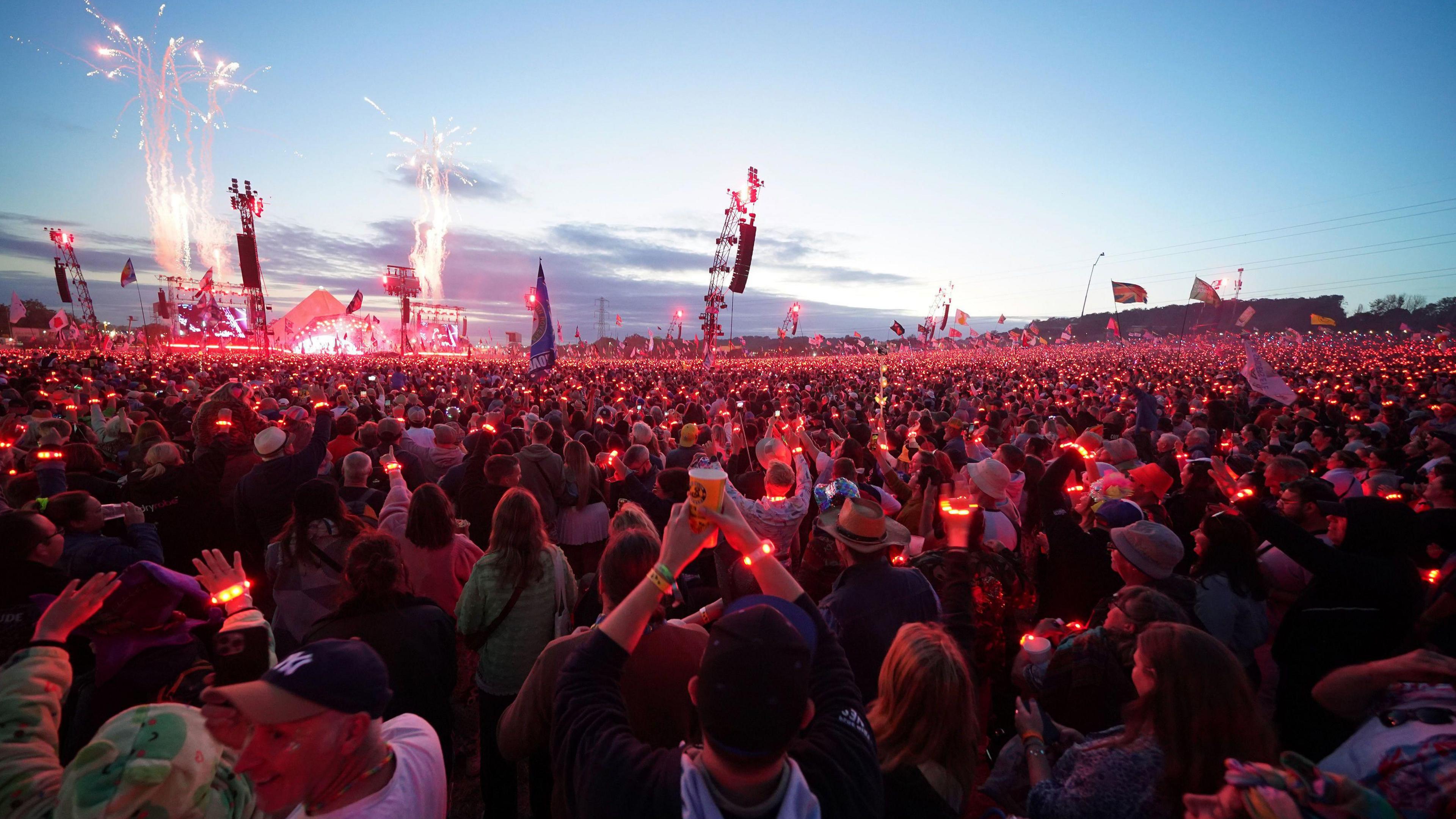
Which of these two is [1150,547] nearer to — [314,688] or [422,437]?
[314,688]

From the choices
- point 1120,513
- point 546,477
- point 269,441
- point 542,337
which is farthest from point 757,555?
point 542,337

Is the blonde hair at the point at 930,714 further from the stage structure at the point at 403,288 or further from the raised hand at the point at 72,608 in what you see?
the stage structure at the point at 403,288

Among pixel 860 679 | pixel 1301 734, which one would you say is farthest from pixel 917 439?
pixel 860 679

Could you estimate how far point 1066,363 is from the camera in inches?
1870

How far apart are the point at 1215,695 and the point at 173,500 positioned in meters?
6.89

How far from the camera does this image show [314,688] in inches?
57.4

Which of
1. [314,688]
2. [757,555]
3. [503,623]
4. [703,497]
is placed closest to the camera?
[314,688]

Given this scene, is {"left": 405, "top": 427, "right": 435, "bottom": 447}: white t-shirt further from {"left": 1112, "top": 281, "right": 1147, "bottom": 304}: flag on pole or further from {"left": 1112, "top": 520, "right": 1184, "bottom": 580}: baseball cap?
{"left": 1112, "top": 281, "right": 1147, "bottom": 304}: flag on pole

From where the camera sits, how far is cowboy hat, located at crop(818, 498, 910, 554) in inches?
114

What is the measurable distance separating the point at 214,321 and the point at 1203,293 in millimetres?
91939

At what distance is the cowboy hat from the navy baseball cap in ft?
6.70

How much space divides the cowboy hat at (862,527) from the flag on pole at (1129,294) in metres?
44.9

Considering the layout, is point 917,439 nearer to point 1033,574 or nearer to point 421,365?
point 1033,574

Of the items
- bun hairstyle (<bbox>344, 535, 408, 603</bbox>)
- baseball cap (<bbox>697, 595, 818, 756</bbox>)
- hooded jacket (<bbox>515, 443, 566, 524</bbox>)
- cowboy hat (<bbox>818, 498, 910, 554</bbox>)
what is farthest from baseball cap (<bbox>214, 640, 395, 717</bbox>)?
hooded jacket (<bbox>515, 443, 566, 524</bbox>)
